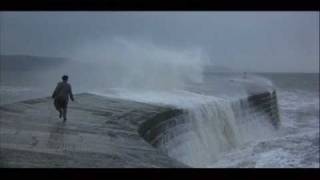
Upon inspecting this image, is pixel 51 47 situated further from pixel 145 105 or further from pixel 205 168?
pixel 205 168

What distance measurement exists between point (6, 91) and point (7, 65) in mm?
183

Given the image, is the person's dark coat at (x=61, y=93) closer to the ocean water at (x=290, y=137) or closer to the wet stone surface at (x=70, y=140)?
the wet stone surface at (x=70, y=140)

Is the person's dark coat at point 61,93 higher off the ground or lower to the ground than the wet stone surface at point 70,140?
higher

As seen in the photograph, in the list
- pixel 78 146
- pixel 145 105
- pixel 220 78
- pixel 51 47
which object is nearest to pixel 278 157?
pixel 220 78

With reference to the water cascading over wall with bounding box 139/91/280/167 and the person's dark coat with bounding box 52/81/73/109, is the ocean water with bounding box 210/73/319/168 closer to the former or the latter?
the water cascading over wall with bounding box 139/91/280/167

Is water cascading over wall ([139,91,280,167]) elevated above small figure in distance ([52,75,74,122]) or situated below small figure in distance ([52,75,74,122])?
below

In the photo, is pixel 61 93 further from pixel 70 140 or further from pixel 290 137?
pixel 290 137

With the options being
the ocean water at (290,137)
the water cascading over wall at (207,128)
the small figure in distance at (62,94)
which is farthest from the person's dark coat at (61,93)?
the ocean water at (290,137)

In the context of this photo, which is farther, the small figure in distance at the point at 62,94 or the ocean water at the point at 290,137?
the ocean water at the point at 290,137

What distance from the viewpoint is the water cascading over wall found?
475cm

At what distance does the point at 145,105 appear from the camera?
188 inches

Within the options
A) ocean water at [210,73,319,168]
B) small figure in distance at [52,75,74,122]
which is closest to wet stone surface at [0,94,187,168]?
small figure in distance at [52,75,74,122]

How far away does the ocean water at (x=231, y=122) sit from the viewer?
15.4 feet

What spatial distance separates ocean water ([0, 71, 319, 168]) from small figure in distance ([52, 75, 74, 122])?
0.18 ft
